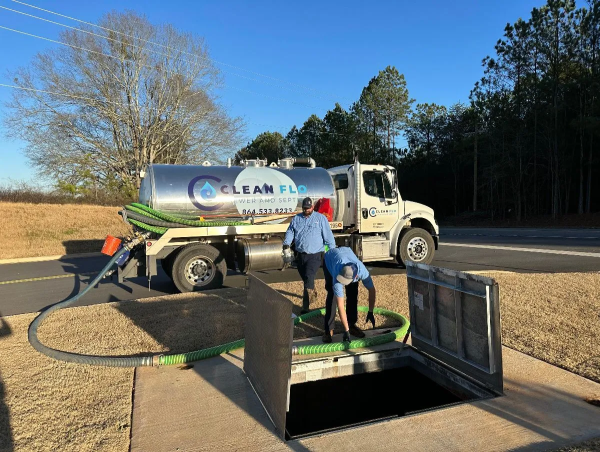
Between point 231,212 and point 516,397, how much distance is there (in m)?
6.95

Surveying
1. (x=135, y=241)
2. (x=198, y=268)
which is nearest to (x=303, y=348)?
(x=198, y=268)

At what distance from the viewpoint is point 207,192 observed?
9250 millimetres

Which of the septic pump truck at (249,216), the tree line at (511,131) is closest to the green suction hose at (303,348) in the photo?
the septic pump truck at (249,216)

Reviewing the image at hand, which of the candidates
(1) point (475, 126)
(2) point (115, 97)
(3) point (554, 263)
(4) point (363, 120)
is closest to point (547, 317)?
(3) point (554, 263)

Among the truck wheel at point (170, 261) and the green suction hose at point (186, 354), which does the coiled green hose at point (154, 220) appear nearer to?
the truck wheel at point (170, 261)

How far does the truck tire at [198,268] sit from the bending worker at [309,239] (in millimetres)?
3144

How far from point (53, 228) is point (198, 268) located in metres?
15.3

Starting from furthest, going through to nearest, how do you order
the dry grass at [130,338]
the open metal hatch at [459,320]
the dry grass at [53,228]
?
the dry grass at [53,228]
the open metal hatch at [459,320]
the dry grass at [130,338]

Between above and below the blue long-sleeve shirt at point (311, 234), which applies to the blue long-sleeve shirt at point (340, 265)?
below

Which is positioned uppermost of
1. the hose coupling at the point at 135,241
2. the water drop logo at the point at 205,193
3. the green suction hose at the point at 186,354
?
the water drop logo at the point at 205,193

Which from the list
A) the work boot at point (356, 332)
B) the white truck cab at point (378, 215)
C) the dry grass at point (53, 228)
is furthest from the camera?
the dry grass at point (53, 228)

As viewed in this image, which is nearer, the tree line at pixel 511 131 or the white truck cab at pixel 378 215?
the white truck cab at pixel 378 215

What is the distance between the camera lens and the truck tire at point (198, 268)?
860cm

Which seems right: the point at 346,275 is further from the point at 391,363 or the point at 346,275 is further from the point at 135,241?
the point at 135,241
